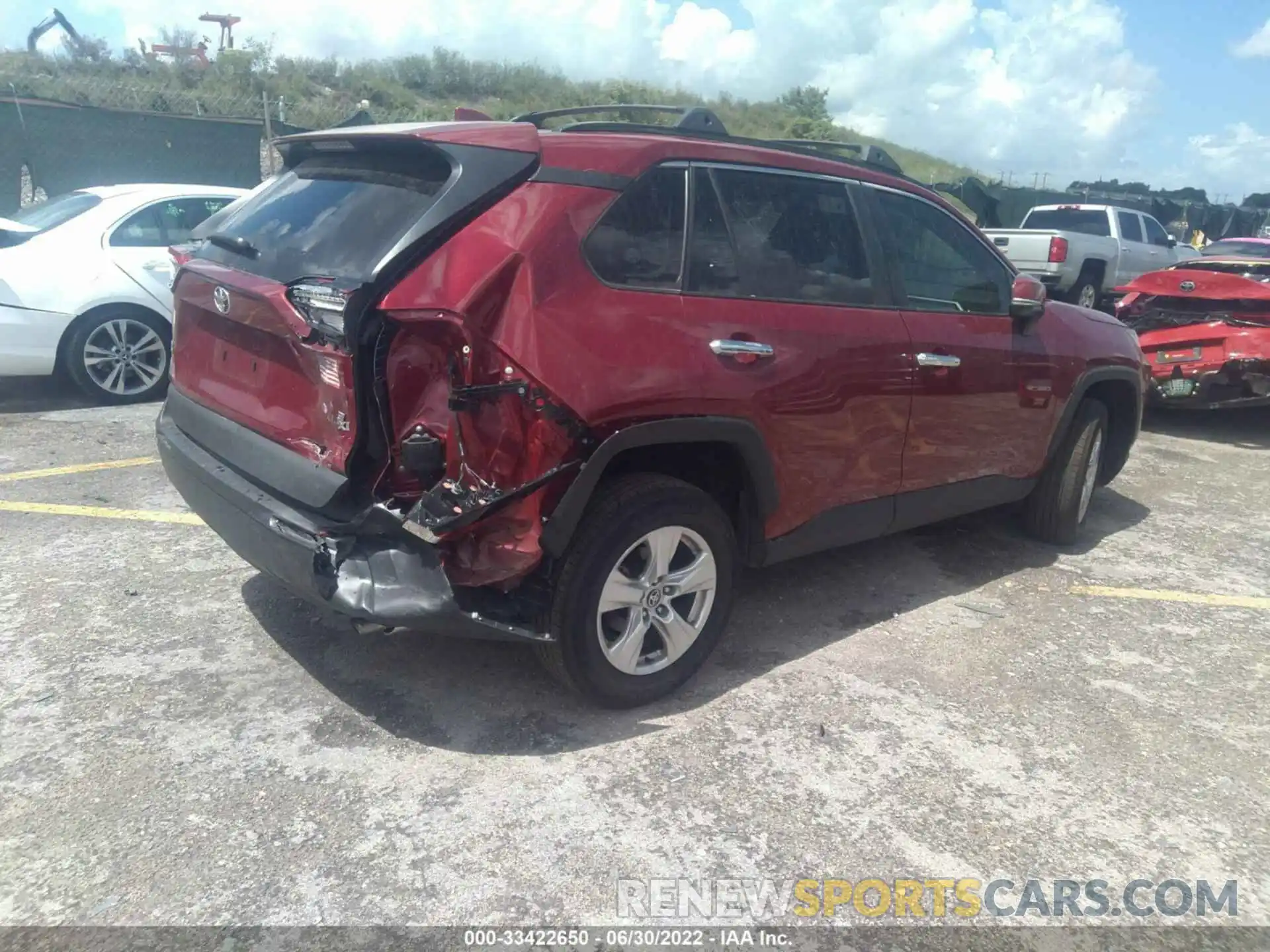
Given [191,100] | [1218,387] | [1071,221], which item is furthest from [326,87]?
[1218,387]

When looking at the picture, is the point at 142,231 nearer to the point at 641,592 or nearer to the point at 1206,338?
the point at 641,592

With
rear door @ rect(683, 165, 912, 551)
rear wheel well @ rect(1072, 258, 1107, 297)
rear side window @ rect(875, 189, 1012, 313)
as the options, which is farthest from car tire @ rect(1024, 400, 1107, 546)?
rear wheel well @ rect(1072, 258, 1107, 297)

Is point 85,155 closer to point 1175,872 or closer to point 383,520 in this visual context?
point 383,520

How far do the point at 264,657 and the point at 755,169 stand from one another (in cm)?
257

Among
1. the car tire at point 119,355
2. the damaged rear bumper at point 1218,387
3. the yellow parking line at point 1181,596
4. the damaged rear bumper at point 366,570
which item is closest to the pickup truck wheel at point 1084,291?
the damaged rear bumper at point 1218,387

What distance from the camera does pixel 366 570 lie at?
2812 millimetres

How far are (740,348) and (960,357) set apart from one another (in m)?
1.37

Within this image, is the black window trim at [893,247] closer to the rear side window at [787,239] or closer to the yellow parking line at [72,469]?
the rear side window at [787,239]

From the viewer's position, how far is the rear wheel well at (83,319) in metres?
6.68

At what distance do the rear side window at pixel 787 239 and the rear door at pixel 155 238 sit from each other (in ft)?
15.7

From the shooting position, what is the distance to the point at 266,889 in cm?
243

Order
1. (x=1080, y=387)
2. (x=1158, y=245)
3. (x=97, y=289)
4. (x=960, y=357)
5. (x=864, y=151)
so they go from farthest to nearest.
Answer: (x=1158, y=245)
(x=97, y=289)
(x=1080, y=387)
(x=864, y=151)
(x=960, y=357)

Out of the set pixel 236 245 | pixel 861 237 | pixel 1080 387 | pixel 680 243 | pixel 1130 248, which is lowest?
pixel 1080 387

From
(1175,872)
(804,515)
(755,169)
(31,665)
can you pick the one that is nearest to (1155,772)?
(1175,872)
